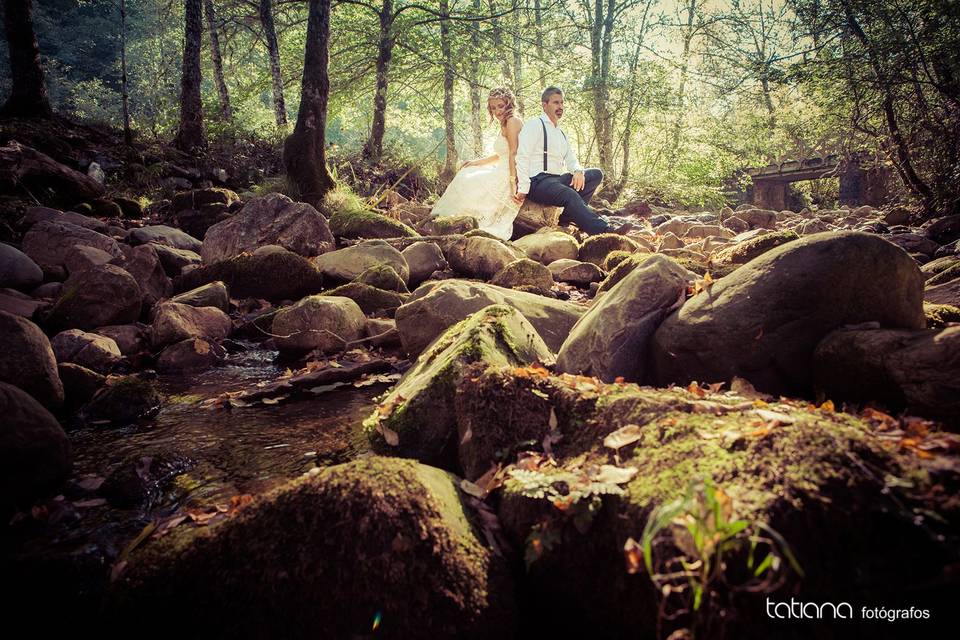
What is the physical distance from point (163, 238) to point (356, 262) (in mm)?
3937

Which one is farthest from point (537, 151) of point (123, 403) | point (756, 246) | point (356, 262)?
point (123, 403)

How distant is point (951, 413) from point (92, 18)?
54.4 metres

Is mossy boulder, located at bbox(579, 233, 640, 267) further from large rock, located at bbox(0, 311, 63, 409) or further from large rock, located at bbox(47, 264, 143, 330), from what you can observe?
large rock, located at bbox(0, 311, 63, 409)

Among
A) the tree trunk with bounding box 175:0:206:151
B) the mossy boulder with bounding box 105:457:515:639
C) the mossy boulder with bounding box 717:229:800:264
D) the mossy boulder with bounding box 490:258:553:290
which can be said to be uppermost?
the tree trunk with bounding box 175:0:206:151

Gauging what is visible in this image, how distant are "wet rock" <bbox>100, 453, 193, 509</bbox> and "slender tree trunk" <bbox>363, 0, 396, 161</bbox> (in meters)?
15.8

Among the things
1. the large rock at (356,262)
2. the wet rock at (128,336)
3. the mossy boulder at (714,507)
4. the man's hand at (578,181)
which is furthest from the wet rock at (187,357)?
the man's hand at (578,181)

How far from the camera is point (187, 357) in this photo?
5234mm

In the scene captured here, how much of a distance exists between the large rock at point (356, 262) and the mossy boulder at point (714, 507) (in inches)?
211

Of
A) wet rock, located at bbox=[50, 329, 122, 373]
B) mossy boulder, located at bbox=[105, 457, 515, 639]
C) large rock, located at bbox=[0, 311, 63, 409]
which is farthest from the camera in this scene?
wet rock, located at bbox=[50, 329, 122, 373]

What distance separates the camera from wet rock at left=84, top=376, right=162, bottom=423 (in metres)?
3.96

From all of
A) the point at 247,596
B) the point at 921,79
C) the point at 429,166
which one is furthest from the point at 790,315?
the point at 429,166

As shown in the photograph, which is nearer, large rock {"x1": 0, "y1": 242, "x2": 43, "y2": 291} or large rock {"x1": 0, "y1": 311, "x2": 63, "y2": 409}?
large rock {"x1": 0, "y1": 311, "x2": 63, "y2": 409}

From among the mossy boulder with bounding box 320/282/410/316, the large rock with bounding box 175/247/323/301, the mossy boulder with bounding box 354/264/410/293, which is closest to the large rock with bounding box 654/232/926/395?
the mossy boulder with bounding box 320/282/410/316

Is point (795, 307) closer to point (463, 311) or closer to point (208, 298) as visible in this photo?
point (463, 311)
